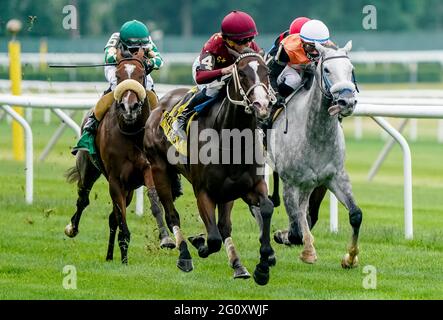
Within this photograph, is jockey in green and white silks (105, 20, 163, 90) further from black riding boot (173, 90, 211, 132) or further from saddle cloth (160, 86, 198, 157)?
black riding boot (173, 90, 211, 132)

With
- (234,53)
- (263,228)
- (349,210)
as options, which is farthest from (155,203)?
(234,53)

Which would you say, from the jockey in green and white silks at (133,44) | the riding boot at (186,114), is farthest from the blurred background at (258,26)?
the riding boot at (186,114)

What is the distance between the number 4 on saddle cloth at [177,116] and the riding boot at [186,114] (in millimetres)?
14

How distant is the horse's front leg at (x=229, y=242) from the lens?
7262mm

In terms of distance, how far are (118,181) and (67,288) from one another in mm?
1420

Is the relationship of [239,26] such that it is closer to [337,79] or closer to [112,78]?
[337,79]

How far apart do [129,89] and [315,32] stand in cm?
122

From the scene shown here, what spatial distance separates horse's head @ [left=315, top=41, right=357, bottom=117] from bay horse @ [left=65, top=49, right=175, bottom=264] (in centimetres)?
121

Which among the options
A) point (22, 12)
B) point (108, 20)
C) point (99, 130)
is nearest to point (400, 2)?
point (108, 20)

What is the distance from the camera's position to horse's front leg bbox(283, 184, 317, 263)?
8070 millimetres

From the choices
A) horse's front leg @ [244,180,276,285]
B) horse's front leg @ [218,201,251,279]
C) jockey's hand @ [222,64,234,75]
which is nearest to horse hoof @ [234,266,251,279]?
horse's front leg @ [218,201,251,279]

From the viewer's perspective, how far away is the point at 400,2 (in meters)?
51.6

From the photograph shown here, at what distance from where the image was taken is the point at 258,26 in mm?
51000

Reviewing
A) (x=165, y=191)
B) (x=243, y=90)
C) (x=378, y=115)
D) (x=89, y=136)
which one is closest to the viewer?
(x=243, y=90)
